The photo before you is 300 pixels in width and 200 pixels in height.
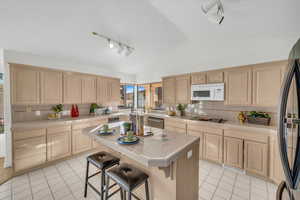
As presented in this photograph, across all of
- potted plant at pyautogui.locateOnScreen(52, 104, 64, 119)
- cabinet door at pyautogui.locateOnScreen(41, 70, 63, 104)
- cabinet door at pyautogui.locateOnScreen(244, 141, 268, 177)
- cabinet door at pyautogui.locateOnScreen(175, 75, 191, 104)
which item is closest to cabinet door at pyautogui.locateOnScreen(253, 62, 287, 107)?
cabinet door at pyautogui.locateOnScreen(244, 141, 268, 177)

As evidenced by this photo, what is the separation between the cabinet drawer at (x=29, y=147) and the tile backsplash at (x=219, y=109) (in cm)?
360

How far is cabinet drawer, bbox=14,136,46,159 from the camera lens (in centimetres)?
226

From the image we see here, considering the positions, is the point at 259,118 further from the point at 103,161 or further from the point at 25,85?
the point at 25,85

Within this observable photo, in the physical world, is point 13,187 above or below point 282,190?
below

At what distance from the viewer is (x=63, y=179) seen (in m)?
2.20

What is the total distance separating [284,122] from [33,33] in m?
Result: 3.63

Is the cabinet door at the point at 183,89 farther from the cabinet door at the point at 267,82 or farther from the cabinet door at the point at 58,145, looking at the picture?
the cabinet door at the point at 58,145

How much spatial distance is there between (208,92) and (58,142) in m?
3.63

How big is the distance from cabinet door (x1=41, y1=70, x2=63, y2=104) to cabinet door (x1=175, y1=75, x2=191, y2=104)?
308 cm

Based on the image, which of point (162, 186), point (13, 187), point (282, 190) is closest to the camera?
point (282, 190)

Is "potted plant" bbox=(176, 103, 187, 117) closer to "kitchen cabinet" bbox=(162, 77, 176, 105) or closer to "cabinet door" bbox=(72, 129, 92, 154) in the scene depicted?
"kitchen cabinet" bbox=(162, 77, 176, 105)

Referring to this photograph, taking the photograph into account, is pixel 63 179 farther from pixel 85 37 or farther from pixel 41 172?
pixel 85 37

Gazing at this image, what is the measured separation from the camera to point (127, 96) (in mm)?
5184

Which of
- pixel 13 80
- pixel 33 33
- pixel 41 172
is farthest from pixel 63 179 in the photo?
pixel 33 33
